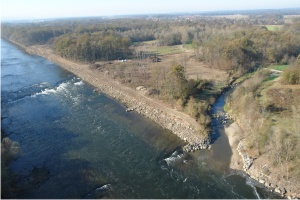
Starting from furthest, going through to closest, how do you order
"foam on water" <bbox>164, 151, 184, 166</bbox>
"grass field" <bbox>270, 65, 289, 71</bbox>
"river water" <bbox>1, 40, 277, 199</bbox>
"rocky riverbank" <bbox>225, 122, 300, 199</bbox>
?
"grass field" <bbox>270, 65, 289, 71</bbox>
"foam on water" <bbox>164, 151, 184, 166</bbox>
"river water" <bbox>1, 40, 277, 199</bbox>
"rocky riverbank" <bbox>225, 122, 300, 199</bbox>

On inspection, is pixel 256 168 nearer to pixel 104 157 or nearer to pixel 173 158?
pixel 173 158

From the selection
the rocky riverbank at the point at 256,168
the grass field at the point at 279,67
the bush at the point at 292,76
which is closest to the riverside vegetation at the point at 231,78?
the bush at the point at 292,76

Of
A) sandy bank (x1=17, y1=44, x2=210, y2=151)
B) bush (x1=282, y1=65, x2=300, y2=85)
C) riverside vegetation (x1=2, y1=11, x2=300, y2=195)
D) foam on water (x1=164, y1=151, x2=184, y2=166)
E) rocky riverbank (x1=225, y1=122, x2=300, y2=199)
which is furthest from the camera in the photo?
bush (x1=282, y1=65, x2=300, y2=85)

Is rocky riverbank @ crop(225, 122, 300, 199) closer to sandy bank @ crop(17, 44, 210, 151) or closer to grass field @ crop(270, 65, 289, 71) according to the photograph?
sandy bank @ crop(17, 44, 210, 151)

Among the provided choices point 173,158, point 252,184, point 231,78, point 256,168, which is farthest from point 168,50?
point 252,184

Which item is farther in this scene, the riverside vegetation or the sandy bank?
the sandy bank

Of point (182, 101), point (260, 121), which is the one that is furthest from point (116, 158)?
point (260, 121)

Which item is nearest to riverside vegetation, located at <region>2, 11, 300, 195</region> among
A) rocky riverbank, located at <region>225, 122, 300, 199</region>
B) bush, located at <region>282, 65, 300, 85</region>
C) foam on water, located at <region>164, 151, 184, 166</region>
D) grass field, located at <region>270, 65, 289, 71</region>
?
bush, located at <region>282, 65, 300, 85</region>
